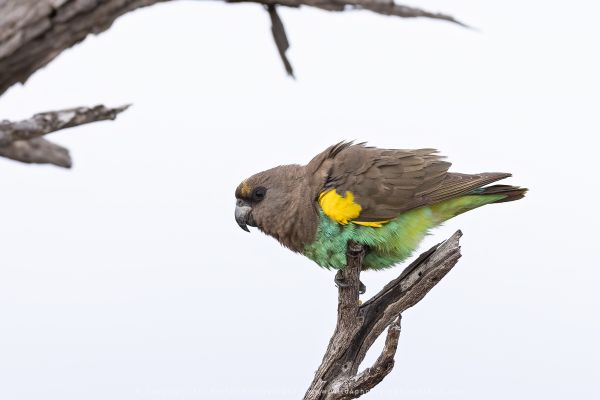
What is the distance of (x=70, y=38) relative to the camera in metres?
3.76

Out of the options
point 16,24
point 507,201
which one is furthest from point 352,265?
point 16,24

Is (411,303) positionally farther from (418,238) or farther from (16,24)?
(16,24)

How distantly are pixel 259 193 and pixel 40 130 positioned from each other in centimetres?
222

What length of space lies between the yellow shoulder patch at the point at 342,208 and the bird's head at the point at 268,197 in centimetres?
38

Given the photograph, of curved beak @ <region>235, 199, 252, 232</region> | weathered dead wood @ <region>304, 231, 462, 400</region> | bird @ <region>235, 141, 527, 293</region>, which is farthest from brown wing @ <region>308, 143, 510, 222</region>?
curved beak @ <region>235, 199, 252, 232</region>

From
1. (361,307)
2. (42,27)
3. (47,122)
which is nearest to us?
(42,27)

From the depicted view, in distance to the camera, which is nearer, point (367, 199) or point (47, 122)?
point (47, 122)

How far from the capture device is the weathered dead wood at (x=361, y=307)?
4852 millimetres

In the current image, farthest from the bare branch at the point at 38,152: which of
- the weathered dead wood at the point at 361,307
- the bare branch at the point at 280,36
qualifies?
the weathered dead wood at the point at 361,307

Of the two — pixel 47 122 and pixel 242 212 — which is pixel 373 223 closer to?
pixel 242 212

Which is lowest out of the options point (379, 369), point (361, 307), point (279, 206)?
point (379, 369)

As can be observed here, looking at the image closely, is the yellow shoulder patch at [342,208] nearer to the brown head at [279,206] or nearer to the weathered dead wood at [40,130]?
the brown head at [279,206]

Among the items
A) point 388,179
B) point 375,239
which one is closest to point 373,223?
point 375,239

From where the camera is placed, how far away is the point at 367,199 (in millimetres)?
5113
